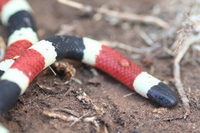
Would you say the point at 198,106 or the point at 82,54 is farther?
the point at 82,54

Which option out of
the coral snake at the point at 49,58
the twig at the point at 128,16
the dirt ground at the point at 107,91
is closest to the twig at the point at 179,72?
the dirt ground at the point at 107,91

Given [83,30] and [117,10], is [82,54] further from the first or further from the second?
[117,10]

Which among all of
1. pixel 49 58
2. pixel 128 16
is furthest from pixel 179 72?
pixel 49 58

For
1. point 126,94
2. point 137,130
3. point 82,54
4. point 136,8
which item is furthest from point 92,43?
point 136,8

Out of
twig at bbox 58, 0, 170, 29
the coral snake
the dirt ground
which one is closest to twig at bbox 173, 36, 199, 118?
the dirt ground

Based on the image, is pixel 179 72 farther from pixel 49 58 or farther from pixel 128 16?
pixel 49 58

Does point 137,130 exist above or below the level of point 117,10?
below
